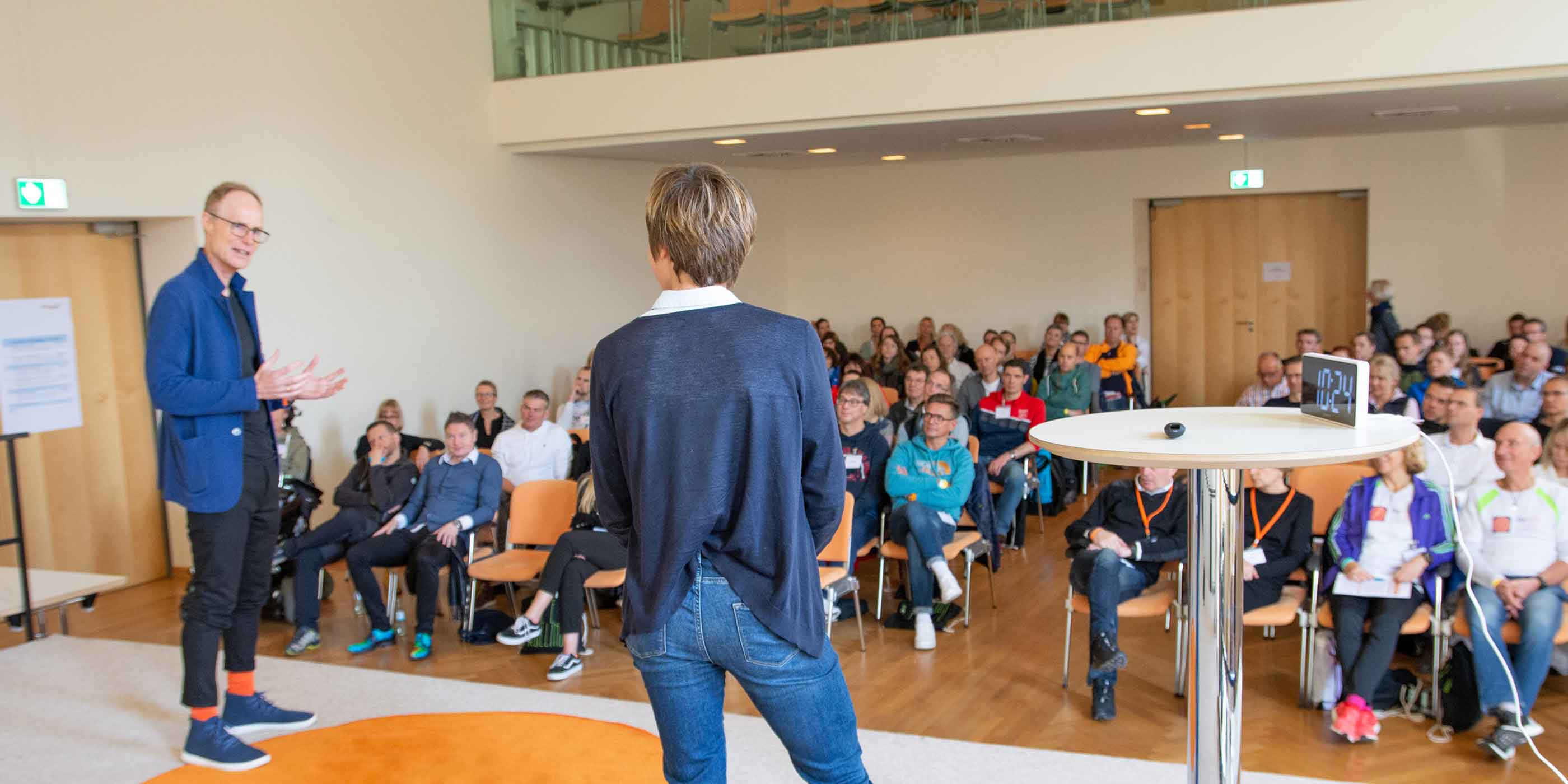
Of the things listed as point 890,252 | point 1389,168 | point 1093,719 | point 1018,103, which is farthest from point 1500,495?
point 890,252

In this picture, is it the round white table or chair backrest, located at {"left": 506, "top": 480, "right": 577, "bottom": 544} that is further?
chair backrest, located at {"left": 506, "top": 480, "right": 577, "bottom": 544}

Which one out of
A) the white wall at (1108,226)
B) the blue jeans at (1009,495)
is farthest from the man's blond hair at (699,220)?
the white wall at (1108,226)

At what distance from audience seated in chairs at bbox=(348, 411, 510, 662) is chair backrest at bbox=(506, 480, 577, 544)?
190 mm

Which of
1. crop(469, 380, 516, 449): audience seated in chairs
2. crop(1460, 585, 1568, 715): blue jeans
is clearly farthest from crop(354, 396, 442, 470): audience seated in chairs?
crop(1460, 585, 1568, 715): blue jeans

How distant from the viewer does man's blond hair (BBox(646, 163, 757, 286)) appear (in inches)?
69.3

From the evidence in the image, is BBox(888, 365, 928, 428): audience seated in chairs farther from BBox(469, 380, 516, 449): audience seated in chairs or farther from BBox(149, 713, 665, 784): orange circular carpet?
BBox(149, 713, 665, 784): orange circular carpet

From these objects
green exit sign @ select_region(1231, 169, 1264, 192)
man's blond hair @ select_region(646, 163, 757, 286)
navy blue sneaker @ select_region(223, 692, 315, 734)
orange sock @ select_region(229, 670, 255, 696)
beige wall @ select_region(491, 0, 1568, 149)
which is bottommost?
navy blue sneaker @ select_region(223, 692, 315, 734)

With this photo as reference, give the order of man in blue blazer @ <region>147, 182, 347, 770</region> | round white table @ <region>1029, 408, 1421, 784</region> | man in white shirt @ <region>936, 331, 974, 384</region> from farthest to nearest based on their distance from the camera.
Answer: man in white shirt @ <region>936, 331, 974, 384</region> < man in blue blazer @ <region>147, 182, 347, 770</region> < round white table @ <region>1029, 408, 1421, 784</region>

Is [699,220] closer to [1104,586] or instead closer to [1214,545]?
[1214,545]

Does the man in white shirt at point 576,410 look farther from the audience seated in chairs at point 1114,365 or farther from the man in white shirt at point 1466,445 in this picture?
the man in white shirt at point 1466,445

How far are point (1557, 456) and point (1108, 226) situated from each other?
7.61 m

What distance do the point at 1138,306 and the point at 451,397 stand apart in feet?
22.3

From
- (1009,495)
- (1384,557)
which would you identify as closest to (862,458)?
(1009,495)

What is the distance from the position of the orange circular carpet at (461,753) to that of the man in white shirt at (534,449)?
9.40ft
